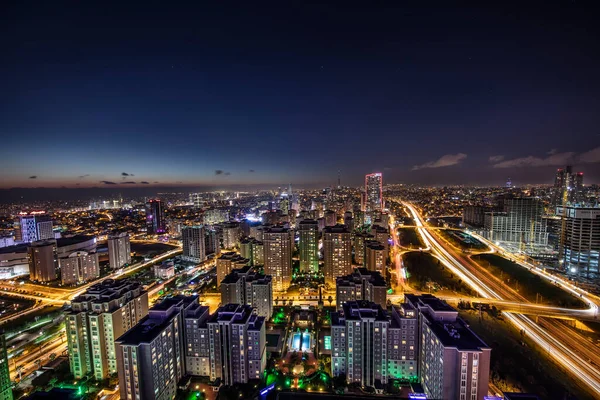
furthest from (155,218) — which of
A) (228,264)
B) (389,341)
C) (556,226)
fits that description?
(556,226)

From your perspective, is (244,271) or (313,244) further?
(313,244)

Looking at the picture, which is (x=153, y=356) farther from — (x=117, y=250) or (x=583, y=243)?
(x=583, y=243)

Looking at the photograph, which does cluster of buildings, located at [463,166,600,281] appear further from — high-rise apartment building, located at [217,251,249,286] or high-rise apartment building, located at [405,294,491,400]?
high-rise apartment building, located at [217,251,249,286]

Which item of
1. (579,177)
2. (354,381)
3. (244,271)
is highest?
(579,177)

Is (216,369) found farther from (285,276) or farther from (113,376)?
(285,276)

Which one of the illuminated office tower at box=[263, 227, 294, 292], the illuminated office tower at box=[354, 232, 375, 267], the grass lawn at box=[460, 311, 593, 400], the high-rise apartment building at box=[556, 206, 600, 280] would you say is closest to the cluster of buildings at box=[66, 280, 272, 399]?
the illuminated office tower at box=[263, 227, 294, 292]

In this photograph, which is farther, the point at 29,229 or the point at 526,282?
the point at 29,229

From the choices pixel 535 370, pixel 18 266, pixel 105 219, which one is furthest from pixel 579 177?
pixel 105 219
